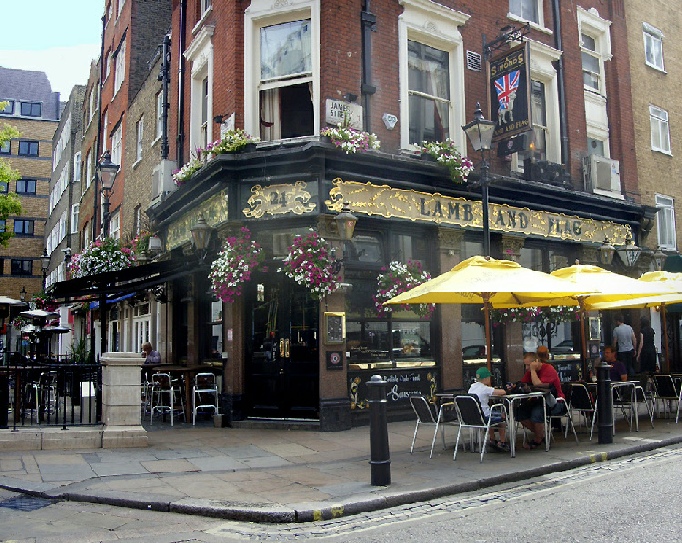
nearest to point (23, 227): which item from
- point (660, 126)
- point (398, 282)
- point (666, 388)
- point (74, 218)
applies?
point (74, 218)

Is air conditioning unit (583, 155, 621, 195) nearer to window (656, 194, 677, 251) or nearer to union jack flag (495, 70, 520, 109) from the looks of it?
window (656, 194, 677, 251)

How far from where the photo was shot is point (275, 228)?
1255cm

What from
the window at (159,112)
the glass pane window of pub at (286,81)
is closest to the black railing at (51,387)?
the glass pane window of pub at (286,81)

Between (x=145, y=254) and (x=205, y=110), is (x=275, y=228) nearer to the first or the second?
(x=205, y=110)

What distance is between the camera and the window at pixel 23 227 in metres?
55.2

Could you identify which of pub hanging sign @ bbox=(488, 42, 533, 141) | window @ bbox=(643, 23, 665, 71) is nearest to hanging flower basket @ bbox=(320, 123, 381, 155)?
pub hanging sign @ bbox=(488, 42, 533, 141)

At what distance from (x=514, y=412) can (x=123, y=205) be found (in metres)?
17.1

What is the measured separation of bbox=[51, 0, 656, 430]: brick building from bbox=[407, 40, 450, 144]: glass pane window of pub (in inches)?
1.7

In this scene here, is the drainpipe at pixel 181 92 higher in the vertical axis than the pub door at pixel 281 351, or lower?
higher

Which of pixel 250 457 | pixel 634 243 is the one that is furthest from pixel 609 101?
pixel 250 457

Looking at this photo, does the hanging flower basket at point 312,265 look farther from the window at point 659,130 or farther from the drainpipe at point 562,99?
the window at point 659,130

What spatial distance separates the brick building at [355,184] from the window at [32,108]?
4949 centimetres

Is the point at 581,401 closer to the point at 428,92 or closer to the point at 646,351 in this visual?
the point at 646,351

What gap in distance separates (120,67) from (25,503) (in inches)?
830
